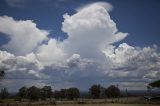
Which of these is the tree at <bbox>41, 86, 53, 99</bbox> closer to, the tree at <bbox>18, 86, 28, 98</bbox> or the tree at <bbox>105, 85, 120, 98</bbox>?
the tree at <bbox>18, 86, 28, 98</bbox>

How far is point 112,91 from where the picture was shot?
14238 centimetres

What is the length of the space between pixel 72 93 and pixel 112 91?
67.4ft

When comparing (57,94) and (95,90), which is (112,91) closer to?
(95,90)

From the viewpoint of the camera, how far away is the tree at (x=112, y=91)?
141562 millimetres

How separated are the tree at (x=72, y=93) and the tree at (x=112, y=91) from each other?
16488 millimetres

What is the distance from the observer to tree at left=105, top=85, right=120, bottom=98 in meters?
142

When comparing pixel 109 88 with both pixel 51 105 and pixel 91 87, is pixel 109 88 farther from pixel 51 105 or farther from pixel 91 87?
pixel 51 105

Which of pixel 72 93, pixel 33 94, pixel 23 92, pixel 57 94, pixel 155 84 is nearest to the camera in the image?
pixel 155 84

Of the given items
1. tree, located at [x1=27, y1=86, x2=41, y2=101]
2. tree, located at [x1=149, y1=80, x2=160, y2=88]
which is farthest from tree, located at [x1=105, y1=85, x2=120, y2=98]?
tree, located at [x1=27, y1=86, x2=41, y2=101]

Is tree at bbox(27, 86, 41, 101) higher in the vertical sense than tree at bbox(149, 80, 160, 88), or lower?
lower

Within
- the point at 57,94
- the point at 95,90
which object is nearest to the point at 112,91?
the point at 95,90

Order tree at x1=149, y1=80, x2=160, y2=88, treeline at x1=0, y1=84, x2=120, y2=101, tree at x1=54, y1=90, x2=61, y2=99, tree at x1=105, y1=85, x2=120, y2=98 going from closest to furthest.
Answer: tree at x1=149, y1=80, x2=160, y2=88 → treeline at x1=0, y1=84, x2=120, y2=101 → tree at x1=105, y1=85, x2=120, y2=98 → tree at x1=54, y1=90, x2=61, y2=99

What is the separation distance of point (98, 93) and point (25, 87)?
118 ft

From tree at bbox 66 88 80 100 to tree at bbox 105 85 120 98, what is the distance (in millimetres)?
16488
